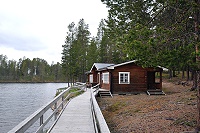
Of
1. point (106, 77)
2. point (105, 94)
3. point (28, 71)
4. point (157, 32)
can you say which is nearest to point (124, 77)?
point (106, 77)

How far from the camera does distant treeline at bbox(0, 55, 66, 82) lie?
98.7 metres

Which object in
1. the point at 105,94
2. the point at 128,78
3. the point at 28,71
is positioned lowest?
the point at 105,94

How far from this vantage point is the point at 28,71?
105m

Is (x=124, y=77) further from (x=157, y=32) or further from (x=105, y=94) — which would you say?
(x=157, y=32)

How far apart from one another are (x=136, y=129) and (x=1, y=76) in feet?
337

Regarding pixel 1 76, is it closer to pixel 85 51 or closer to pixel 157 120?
pixel 85 51

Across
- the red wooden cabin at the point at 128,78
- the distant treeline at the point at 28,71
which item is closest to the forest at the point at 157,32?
the red wooden cabin at the point at 128,78

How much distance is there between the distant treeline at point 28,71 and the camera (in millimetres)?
98688

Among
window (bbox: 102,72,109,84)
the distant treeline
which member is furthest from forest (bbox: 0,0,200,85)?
the distant treeline

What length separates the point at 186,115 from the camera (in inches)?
344

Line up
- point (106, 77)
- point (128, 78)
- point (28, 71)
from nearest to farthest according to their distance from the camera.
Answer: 1. point (128, 78)
2. point (106, 77)
3. point (28, 71)

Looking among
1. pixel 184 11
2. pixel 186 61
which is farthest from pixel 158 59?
pixel 184 11

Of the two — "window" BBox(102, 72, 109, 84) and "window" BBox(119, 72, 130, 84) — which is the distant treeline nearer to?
"window" BBox(102, 72, 109, 84)

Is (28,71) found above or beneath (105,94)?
above
